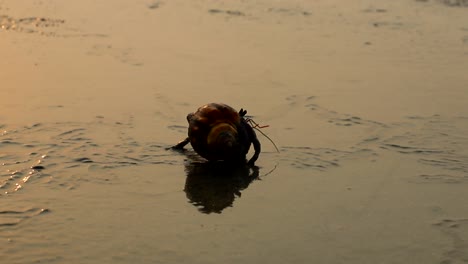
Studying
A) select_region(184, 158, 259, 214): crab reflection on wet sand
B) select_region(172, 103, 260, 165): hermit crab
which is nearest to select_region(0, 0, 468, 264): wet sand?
select_region(184, 158, 259, 214): crab reflection on wet sand

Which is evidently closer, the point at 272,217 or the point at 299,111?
the point at 272,217

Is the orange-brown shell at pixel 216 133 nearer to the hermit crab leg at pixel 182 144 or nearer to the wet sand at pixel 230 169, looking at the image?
the wet sand at pixel 230 169

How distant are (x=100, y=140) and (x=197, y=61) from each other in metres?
3.07

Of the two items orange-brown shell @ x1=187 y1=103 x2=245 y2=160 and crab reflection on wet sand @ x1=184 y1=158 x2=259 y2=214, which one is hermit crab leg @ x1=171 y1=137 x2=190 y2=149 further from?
orange-brown shell @ x1=187 y1=103 x2=245 y2=160

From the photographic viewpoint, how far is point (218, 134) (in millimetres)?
6199

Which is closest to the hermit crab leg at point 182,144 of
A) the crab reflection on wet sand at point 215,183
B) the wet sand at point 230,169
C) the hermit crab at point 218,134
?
the wet sand at point 230,169

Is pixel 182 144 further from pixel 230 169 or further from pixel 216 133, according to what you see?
pixel 216 133

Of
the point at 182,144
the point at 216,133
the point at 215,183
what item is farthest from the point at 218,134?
the point at 182,144

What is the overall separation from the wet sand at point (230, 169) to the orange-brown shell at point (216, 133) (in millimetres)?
177

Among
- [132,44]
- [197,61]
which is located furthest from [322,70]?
[132,44]

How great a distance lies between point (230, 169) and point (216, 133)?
413 millimetres

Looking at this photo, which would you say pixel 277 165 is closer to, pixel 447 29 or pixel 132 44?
pixel 132 44

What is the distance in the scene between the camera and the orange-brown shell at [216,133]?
20.4 feet

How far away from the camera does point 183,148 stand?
689 cm
